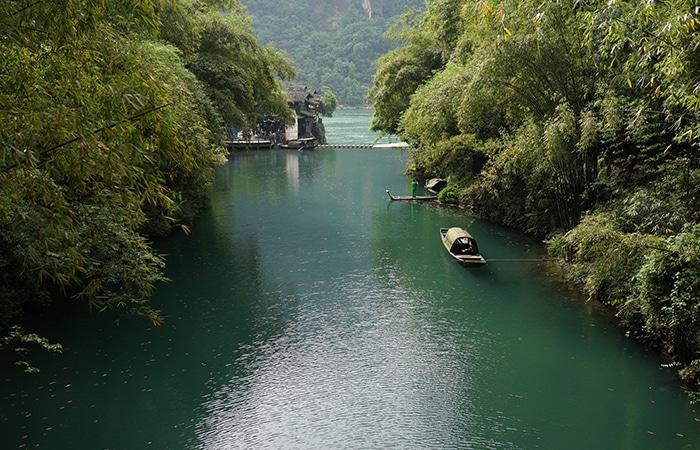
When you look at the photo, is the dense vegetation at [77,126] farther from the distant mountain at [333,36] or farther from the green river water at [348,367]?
the distant mountain at [333,36]

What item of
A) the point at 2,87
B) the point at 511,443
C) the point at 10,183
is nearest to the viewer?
the point at 10,183

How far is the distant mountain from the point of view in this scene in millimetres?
124000

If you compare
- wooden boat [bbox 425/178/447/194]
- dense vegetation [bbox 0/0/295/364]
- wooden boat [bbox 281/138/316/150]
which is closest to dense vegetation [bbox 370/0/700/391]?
dense vegetation [bbox 0/0/295/364]

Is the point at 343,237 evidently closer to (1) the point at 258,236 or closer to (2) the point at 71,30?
(1) the point at 258,236

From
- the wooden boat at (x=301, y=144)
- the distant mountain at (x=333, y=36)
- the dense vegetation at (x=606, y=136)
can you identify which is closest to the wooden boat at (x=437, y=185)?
the dense vegetation at (x=606, y=136)

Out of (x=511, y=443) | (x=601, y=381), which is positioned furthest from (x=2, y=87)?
(x=601, y=381)

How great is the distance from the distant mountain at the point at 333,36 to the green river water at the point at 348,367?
353 ft

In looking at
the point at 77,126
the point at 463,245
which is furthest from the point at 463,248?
the point at 77,126

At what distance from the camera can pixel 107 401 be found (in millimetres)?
9617

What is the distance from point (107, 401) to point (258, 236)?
38.4ft

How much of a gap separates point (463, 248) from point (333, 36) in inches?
5036

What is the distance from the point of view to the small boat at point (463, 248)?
657 inches

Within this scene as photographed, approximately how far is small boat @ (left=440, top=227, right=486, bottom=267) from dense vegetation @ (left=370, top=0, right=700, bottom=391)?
2090mm

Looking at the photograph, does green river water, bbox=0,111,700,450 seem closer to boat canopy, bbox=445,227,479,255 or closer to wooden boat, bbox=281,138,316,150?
boat canopy, bbox=445,227,479,255
